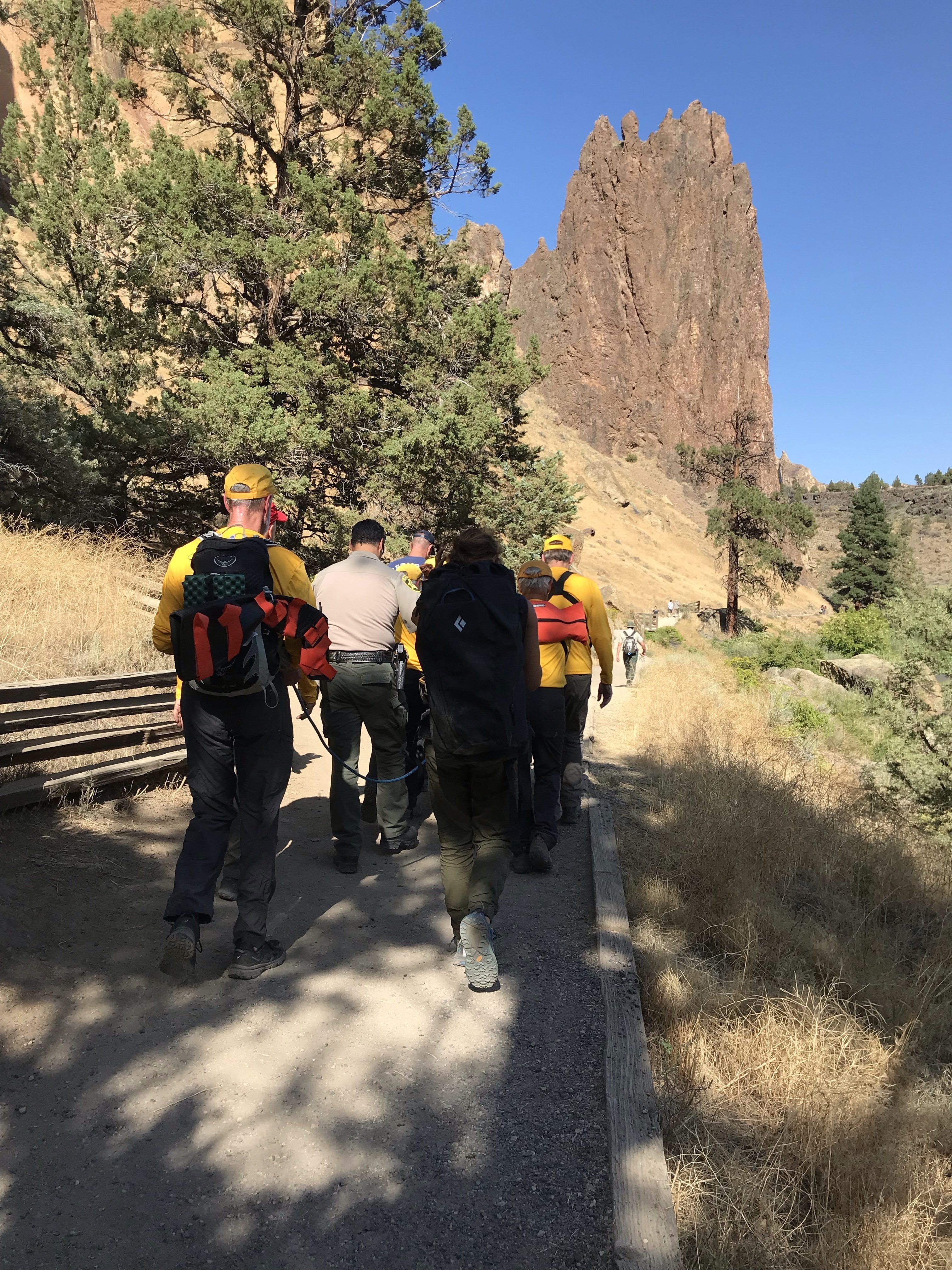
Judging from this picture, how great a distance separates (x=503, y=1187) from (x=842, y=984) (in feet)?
9.21

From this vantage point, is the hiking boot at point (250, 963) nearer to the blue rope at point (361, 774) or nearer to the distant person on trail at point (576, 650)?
the blue rope at point (361, 774)

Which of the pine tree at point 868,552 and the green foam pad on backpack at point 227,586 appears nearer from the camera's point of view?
the green foam pad on backpack at point 227,586

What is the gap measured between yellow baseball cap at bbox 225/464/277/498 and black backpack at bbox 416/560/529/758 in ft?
2.95

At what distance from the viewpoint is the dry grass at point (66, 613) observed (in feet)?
23.2

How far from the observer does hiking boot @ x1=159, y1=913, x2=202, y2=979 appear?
328 cm

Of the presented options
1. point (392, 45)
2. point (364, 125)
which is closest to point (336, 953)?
point (364, 125)

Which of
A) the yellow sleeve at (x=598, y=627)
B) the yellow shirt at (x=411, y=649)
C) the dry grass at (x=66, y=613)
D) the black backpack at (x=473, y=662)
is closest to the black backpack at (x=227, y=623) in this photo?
the black backpack at (x=473, y=662)

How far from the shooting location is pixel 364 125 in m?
13.6

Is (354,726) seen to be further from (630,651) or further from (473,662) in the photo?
(630,651)

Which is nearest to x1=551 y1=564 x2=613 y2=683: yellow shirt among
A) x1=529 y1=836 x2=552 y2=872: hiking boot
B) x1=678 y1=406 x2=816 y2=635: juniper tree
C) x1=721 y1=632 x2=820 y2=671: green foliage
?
x1=529 y1=836 x2=552 y2=872: hiking boot

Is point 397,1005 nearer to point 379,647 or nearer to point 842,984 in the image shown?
point 379,647

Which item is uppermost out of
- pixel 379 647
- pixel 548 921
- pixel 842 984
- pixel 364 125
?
pixel 364 125

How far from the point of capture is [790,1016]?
349 cm

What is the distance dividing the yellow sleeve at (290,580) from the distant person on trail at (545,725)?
1.91 m
